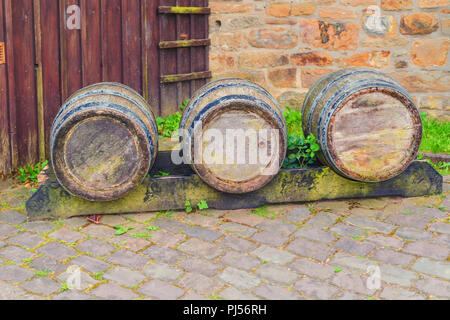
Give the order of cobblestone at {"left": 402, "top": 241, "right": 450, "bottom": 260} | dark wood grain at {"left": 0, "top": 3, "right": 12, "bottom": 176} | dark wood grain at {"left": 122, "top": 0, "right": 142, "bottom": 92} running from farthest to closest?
dark wood grain at {"left": 122, "top": 0, "right": 142, "bottom": 92} < dark wood grain at {"left": 0, "top": 3, "right": 12, "bottom": 176} < cobblestone at {"left": 402, "top": 241, "right": 450, "bottom": 260}

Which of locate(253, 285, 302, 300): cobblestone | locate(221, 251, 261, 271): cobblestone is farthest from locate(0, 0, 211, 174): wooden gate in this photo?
locate(253, 285, 302, 300): cobblestone

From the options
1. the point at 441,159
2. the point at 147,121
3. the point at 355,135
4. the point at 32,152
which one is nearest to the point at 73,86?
the point at 32,152

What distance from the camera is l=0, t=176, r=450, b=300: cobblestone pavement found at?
3.48m

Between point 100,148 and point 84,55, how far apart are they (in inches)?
72.7

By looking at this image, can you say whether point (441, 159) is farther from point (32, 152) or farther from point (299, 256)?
point (32, 152)

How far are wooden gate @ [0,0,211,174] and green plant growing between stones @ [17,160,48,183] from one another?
0.08m

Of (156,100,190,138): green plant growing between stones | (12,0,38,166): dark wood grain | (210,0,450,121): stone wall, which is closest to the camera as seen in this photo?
(12,0,38,166): dark wood grain

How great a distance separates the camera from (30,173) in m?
5.40

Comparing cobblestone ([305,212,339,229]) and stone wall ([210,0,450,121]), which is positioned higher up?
stone wall ([210,0,450,121])

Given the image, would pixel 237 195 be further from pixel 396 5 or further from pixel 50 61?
pixel 396 5

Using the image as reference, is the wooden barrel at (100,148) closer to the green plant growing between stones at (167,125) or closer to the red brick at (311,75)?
the green plant growing between stones at (167,125)

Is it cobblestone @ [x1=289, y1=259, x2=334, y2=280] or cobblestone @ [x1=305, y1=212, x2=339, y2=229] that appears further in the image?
cobblestone @ [x1=305, y1=212, x2=339, y2=229]

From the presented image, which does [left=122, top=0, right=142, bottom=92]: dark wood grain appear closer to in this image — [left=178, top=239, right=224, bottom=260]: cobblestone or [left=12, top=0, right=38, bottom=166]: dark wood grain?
[left=12, top=0, right=38, bottom=166]: dark wood grain

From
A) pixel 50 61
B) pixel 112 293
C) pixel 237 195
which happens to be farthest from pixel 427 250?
pixel 50 61
